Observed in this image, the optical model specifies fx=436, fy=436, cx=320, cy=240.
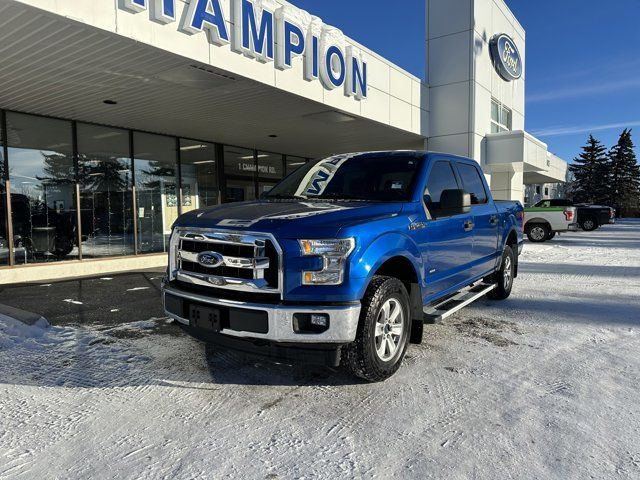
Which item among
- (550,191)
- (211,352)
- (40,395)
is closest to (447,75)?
(211,352)

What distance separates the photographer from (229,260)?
325cm

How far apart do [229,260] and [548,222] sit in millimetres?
16928

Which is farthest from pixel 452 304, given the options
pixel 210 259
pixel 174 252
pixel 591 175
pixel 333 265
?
pixel 591 175

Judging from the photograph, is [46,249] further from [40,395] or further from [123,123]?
[40,395]

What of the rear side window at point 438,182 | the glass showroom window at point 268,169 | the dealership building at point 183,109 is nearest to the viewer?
the rear side window at point 438,182

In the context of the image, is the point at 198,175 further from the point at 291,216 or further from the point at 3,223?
the point at 291,216

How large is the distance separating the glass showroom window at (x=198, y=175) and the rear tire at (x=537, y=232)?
1243 cm

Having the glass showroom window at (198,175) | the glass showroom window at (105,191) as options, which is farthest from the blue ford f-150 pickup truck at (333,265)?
the glass showroom window at (198,175)

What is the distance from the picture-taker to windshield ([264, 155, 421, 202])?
164 inches

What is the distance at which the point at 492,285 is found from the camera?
580cm

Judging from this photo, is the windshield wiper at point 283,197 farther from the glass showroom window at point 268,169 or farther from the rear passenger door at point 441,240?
the glass showroom window at point 268,169

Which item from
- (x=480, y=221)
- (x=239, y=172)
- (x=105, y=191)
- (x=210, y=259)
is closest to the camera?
(x=210, y=259)

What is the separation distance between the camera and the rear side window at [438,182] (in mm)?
4254

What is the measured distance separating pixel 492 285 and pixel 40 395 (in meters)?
5.11
